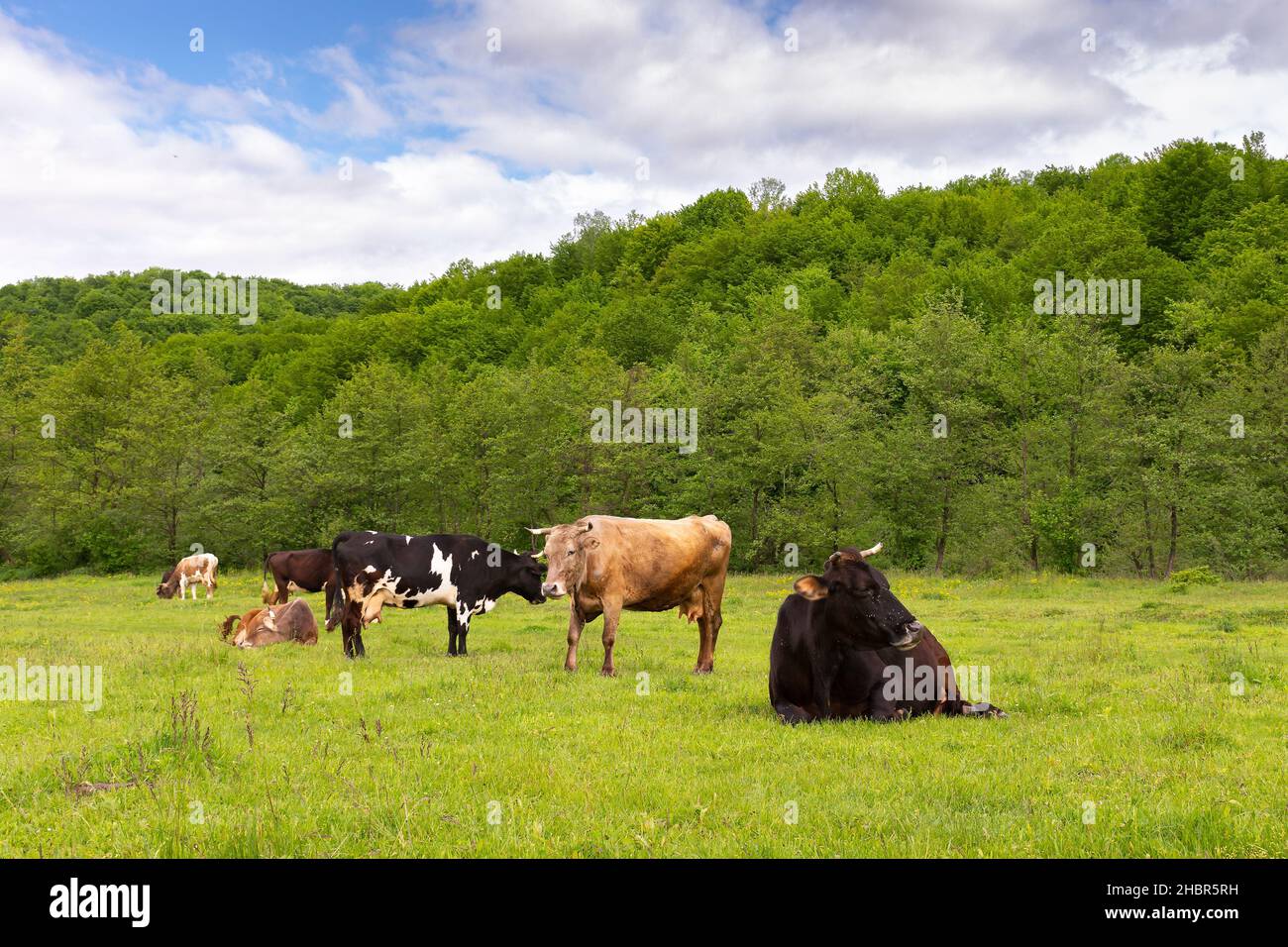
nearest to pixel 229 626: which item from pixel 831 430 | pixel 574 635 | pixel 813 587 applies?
pixel 574 635

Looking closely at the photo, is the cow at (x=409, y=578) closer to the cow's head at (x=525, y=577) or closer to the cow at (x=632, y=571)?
the cow's head at (x=525, y=577)

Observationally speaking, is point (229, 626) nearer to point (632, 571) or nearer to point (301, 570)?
point (632, 571)

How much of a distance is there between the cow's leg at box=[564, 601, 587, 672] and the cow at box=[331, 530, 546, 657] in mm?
3158

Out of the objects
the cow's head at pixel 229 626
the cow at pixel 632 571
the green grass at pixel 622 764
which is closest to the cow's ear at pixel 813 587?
the green grass at pixel 622 764

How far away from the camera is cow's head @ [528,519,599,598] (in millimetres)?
13836

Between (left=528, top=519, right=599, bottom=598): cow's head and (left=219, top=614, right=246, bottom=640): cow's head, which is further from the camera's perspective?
(left=219, top=614, right=246, bottom=640): cow's head

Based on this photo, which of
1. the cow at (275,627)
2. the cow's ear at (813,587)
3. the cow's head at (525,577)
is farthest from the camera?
the cow's head at (525,577)

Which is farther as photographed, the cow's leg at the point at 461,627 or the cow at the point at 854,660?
the cow's leg at the point at 461,627

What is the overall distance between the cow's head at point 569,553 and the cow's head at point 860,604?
5005mm

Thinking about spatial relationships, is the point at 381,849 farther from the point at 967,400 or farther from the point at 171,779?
the point at 967,400

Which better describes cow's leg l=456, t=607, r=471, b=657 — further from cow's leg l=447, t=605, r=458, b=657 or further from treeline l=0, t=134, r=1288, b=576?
treeline l=0, t=134, r=1288, b=576

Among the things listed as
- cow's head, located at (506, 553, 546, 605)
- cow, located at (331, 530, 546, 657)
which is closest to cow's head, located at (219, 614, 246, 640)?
cow, located at (331, 530, 546, 657)

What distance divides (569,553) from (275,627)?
8.27 m

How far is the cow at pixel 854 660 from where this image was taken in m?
9.41
